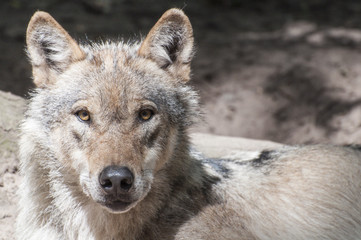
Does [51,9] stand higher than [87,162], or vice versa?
[51,9]

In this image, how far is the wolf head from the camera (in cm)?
380

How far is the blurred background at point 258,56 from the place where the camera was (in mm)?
8773

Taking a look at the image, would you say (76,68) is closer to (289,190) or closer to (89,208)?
(89,208)

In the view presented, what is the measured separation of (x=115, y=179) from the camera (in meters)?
3.64

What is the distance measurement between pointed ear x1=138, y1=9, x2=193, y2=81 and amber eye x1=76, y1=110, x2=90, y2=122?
2.54 feet

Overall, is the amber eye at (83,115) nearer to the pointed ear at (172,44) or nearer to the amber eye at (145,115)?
the amber eye at (145,115)

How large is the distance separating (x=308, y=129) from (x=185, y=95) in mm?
4479

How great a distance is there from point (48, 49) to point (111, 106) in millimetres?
902

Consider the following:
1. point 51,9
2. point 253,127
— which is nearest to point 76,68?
point 253,127

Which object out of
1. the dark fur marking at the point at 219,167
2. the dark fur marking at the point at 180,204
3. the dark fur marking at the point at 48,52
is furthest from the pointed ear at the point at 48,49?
the dark fur marking at the point at 219,167

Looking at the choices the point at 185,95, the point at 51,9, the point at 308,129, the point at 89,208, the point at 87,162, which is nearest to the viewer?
the point at 87,162

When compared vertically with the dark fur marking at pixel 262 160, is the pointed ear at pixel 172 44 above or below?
above

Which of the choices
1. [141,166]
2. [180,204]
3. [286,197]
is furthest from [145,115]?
[286,197]

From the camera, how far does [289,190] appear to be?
4.77 metres
